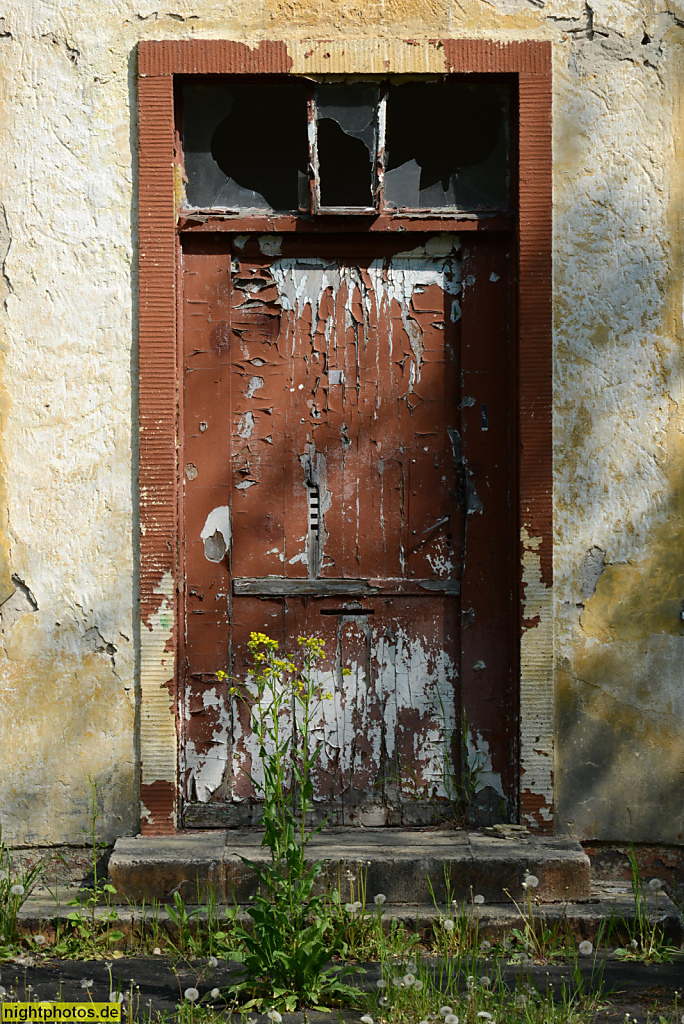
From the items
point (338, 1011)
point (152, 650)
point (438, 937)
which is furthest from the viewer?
point (152, 650)

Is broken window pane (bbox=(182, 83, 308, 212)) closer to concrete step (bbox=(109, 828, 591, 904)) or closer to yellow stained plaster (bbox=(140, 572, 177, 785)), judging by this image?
yellow stained plaster (bbox=(140, 572, 177, 785))

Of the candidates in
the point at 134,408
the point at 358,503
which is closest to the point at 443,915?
the point at 358,503

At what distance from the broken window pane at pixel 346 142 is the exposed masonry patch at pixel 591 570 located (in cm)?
169

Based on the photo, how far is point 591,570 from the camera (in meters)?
3.58

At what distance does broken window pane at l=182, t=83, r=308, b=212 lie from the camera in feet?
12.0

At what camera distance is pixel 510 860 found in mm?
3268

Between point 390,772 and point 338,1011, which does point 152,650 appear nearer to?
point 390,772

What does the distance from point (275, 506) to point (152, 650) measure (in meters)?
0.77

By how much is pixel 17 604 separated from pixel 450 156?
101 inches

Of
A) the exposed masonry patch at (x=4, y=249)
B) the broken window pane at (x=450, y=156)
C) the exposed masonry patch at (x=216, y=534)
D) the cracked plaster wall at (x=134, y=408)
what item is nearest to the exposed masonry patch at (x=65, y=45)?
the cracked plaster wall at (x=134, y=408)

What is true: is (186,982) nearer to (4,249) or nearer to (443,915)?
(443,915)

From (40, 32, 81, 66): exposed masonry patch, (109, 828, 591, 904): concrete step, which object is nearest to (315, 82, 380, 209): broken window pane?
(40, 32, 81, 66): exposed masonry patch

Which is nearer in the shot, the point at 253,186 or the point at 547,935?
the point at 547,935

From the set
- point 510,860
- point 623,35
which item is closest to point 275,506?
point 510,860
